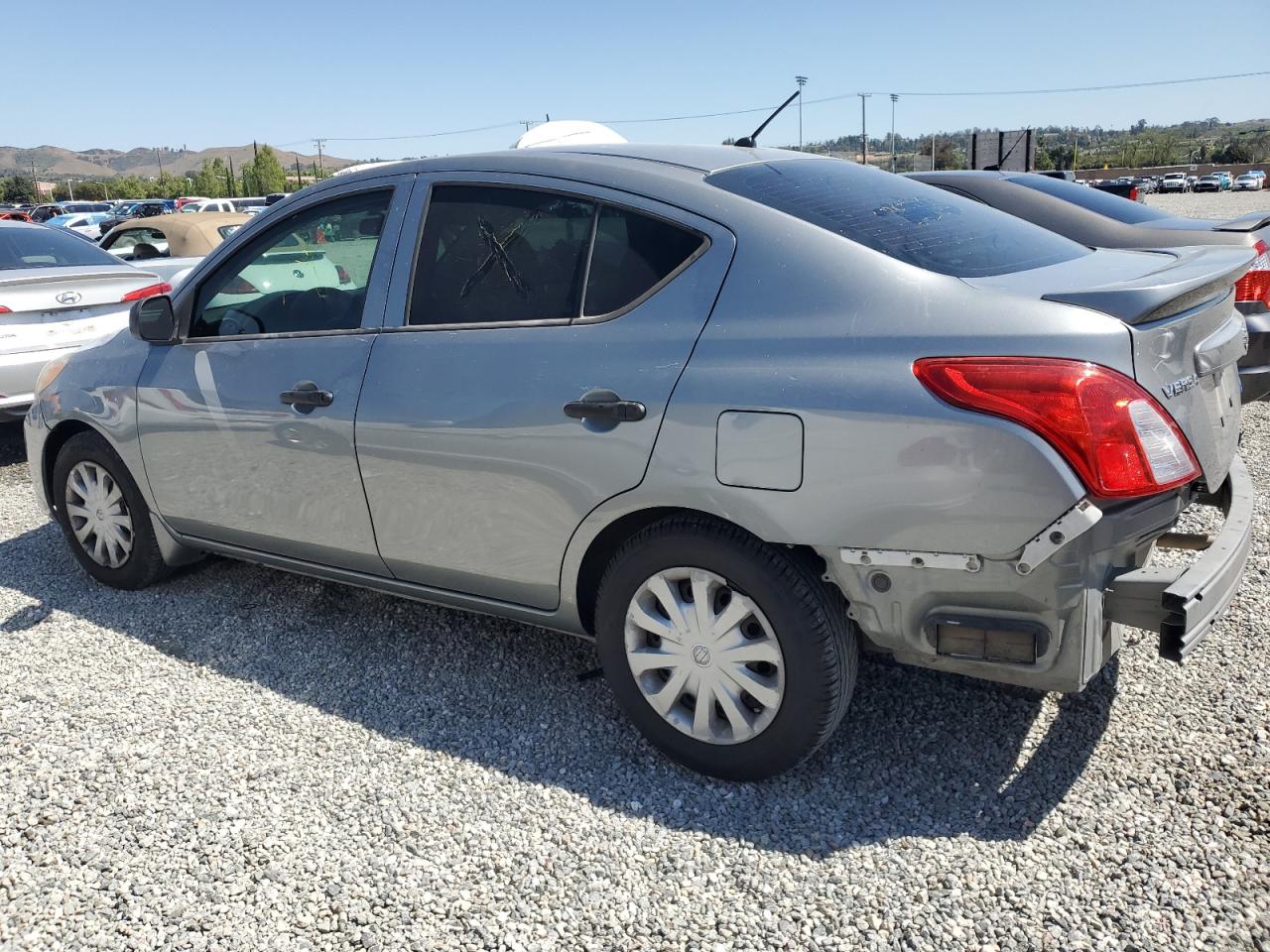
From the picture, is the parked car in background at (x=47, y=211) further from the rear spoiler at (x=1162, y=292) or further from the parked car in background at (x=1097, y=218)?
the rear spoiler at (x=1162, y=292)

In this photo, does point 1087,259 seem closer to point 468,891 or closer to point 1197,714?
point 1197,714

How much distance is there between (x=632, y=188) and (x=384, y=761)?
189 centimetres

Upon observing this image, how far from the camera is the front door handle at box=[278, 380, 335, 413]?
3.43 meters

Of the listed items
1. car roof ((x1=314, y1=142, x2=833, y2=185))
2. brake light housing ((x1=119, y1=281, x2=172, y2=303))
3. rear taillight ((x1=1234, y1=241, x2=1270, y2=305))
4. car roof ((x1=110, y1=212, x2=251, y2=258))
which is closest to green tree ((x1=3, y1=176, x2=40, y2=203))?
car roof ((x1=110, y1=212, x2=251, y2=258))

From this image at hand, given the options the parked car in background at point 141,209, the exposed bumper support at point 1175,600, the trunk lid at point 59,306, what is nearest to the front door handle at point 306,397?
the exposed bumper support at point 1175,600

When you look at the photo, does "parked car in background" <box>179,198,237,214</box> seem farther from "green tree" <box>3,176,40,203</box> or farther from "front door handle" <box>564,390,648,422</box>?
"green tree" <box>3,176,40,203</box>

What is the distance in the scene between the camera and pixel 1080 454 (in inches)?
88.4

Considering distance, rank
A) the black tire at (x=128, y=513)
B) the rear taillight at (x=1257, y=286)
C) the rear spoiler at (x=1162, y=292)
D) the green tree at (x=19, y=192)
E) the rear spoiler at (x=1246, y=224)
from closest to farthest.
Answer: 1. the rear spoiler at (x=1162, y=292)
2. the black tire at (x=128, y=513)
3. the rear taillight at (x=1257, y=286)
4. the rear spoiler at (x=1246, y=224)
5. the green tree at (x=19, y=192)

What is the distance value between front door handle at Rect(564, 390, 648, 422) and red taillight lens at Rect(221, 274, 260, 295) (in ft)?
5.51

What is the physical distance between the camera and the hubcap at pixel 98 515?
441 cm

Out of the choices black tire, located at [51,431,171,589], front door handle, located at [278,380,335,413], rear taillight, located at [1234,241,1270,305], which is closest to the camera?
front door handle, located at [278,380,335,413]

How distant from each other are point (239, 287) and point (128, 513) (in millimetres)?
1238

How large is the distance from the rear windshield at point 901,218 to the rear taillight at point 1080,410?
16.4 inches

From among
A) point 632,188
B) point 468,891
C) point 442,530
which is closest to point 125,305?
point 442,530
